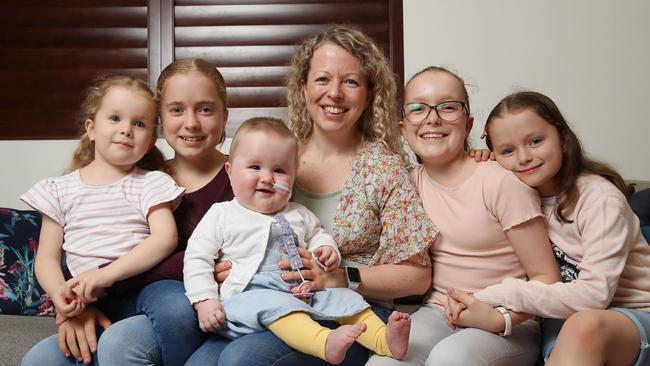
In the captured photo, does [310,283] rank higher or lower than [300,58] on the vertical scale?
lower

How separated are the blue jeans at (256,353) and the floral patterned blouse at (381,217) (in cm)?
28

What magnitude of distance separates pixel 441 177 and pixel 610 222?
1.45 feet

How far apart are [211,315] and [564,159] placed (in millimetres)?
951

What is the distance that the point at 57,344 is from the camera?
5.25 ft

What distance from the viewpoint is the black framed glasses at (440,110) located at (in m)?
1.67

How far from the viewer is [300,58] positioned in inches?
76.5

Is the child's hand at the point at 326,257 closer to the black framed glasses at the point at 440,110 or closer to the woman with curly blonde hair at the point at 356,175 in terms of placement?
the woman with curly blonde hair at the point at 356,175

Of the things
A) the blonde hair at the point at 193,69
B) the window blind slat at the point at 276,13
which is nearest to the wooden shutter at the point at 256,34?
the window blind slat at the point at 276,13

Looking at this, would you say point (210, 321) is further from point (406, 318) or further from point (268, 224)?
point (406, 318)

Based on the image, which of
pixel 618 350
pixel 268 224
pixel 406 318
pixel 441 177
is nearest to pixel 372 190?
pixel 441 177

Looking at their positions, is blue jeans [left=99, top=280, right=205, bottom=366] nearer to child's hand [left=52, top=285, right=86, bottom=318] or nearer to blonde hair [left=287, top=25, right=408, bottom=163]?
child's hand [left=52, top=285, right=86, bottom=318]

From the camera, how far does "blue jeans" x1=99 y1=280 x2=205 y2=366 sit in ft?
4.81

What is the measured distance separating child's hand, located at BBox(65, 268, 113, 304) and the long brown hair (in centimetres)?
108

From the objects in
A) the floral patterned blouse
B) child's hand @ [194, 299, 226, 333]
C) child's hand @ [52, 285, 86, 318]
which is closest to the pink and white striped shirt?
child's hand @ [52, 285, 86, 318]
